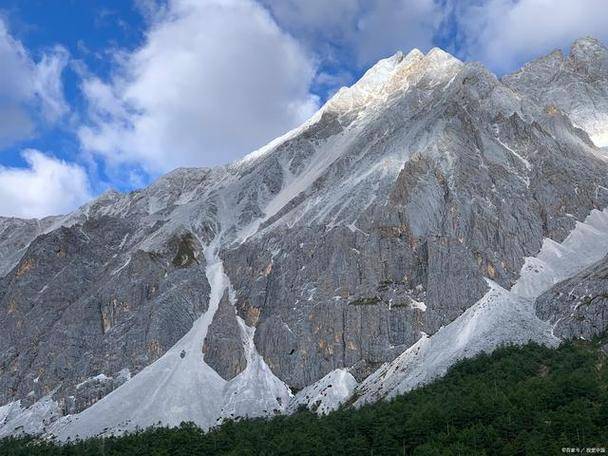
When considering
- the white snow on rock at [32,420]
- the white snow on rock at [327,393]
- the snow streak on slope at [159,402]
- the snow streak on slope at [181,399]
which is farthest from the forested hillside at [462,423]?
the white snow on rock at [32,420]

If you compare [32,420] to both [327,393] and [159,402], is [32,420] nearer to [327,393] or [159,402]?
[159,402]

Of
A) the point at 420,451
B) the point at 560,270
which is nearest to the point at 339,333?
the point at 560,270

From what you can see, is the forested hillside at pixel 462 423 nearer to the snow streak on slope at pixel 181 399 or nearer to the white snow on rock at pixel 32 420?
the snow streak on slope at pixel 181 399

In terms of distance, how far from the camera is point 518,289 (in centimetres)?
18438

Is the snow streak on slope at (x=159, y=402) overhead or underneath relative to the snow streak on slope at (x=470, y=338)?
overhead

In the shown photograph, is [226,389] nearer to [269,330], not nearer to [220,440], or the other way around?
[269,330]

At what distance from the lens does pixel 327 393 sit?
170 m

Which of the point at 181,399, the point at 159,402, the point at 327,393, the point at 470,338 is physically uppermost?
the point at 159,402

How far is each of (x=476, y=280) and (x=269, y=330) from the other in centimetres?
5405

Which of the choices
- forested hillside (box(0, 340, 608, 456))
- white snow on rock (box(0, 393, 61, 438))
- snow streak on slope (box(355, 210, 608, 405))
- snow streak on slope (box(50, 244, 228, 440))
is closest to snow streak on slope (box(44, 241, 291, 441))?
snow streak on slope (box(50, 244, 228, 440))

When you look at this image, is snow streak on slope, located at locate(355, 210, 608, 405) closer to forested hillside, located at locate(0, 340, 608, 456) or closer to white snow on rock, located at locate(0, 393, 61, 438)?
forested hillside, located at locate(0, 340, 608, 456)

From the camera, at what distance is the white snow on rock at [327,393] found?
16500cm

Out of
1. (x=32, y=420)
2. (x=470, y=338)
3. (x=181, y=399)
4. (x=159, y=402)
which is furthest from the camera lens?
(x=32, y=420)

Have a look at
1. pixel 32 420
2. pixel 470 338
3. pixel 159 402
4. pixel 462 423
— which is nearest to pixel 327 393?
pixel 470 338
